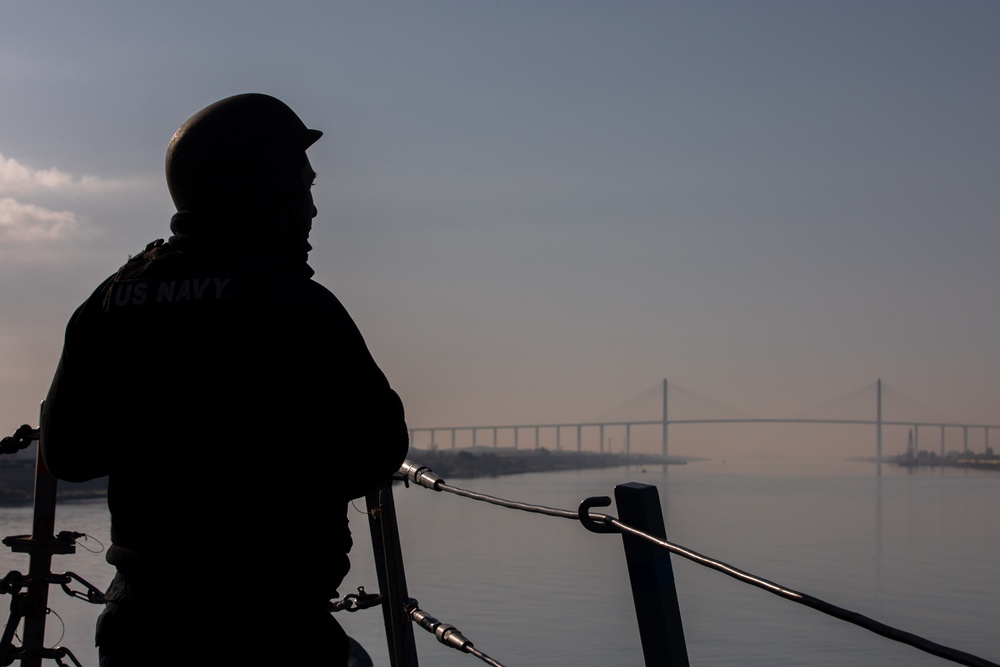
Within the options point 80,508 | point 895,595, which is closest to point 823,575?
point 895,595

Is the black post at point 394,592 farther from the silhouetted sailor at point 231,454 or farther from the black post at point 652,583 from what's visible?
the silhouetted sailor at point 231,454

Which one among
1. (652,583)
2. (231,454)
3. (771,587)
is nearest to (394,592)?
(652,583)

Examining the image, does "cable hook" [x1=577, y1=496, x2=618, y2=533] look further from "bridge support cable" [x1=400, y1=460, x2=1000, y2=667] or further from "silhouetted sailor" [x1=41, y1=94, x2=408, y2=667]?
"silhouetted sailor" [x1=41, y1=94, x2=408, y2=667]

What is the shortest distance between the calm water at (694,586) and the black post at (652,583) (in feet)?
1.97

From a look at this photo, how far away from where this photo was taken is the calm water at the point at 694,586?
2028 cm

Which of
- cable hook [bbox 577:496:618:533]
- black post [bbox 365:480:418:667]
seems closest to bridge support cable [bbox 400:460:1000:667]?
cable hook [bbox 577:496:618:533]

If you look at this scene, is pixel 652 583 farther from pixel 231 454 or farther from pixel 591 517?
pixel 231 454

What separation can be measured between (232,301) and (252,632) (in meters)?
0.46

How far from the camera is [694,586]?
3209 centimetres

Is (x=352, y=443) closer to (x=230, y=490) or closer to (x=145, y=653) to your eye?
(x=230, y=490)

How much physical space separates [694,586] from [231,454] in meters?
31.8

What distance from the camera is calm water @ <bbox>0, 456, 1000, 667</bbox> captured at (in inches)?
798

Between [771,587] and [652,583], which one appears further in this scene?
[652,583]

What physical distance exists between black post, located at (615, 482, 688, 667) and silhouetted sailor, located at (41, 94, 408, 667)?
0.43 metres
